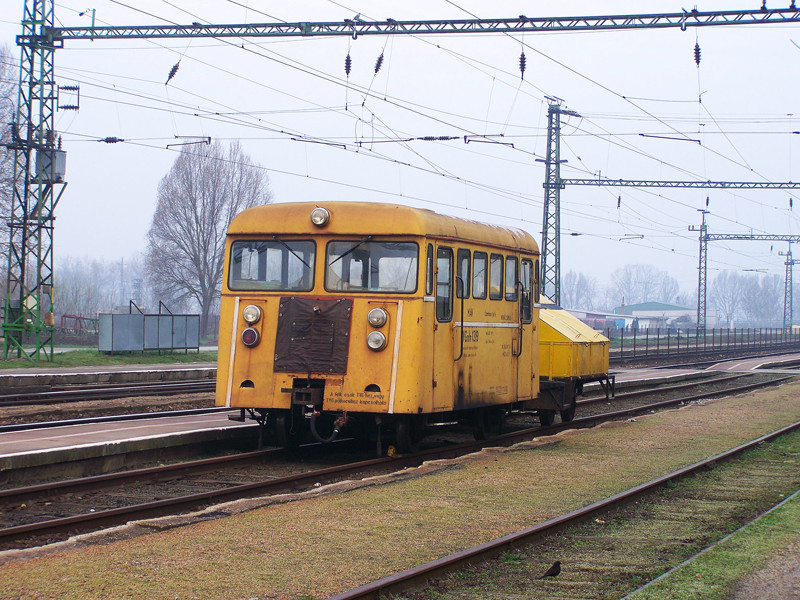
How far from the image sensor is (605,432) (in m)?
15.8

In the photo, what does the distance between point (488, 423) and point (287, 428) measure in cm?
363

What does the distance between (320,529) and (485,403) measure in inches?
230

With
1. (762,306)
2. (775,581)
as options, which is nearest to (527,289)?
(775,581)

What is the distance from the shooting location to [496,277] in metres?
13.3

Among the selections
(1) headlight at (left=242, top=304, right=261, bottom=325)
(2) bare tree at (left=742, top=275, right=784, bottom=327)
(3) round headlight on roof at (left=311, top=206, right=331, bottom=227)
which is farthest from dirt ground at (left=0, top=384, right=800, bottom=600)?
(2) bare tree at (left=742, top=275, right=784, bottom=327)

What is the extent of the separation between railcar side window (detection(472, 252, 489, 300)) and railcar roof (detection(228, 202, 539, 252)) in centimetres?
33

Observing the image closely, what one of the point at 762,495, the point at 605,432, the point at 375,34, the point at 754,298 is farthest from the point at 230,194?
the point at 754,298

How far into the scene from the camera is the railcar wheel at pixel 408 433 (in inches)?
468

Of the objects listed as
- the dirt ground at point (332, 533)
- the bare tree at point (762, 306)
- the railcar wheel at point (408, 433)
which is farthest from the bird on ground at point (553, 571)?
the bare tree at point (762, 306)

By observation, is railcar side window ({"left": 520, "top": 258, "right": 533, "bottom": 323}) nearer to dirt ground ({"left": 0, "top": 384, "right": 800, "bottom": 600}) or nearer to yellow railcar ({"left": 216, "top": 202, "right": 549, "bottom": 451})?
yellow railcar ({"left": 216, "top": 202, "right": 549, "bottom": 451})

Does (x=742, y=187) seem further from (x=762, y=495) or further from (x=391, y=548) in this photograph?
(x=391, y=548)

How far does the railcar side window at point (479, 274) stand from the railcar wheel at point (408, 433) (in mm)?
1910

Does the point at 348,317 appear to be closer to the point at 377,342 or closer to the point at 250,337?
the point at 377,342

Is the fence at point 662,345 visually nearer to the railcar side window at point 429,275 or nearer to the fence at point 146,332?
the fence at point 146,332
